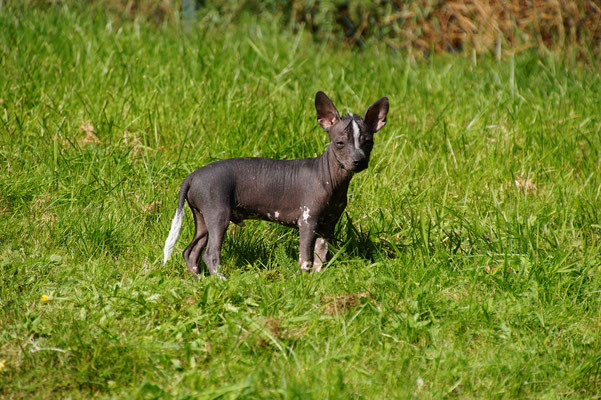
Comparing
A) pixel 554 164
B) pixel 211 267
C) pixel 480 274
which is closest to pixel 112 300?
pixel 211 267

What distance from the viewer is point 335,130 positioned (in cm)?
362

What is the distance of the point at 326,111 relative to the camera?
145 inches

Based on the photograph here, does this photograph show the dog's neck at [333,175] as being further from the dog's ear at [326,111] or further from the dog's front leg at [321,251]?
the dog's front leg at [321,251]

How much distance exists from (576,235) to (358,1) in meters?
4.85

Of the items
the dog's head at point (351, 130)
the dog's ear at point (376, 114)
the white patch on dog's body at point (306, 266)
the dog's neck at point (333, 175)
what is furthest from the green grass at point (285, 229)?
the dog's ear at point (376, 114)

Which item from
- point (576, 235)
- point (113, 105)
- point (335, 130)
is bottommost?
point (576, 235)

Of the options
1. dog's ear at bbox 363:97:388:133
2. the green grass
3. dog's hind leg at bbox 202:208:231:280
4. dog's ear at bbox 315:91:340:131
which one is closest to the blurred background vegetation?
the green grass

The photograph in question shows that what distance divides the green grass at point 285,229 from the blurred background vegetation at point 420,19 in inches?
27.8

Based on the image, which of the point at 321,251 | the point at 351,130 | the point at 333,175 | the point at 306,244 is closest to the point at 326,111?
the point at 351,130

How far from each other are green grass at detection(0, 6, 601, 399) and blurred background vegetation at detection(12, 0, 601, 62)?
705 mm

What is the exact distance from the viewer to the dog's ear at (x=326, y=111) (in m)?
3.62

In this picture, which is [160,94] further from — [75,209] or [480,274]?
[480,274]

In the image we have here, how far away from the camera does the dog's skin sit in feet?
11.9

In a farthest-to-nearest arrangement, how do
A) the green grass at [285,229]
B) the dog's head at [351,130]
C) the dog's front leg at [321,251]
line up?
the dog's front leg at [321,251] → the dog's head at [351,130] → the green grass at [285,229]
